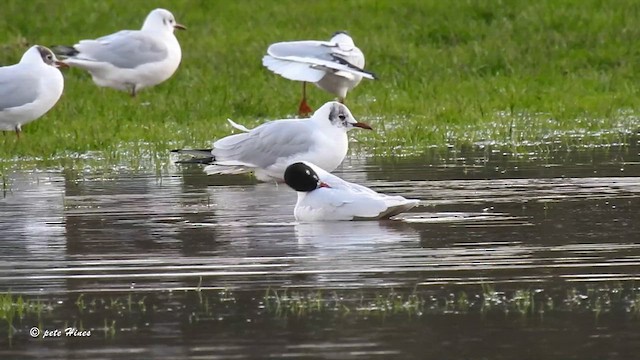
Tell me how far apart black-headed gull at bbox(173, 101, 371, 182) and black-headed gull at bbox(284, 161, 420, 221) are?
68.2 inches

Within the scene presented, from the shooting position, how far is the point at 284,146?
12.4m

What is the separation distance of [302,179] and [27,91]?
580 centimetres

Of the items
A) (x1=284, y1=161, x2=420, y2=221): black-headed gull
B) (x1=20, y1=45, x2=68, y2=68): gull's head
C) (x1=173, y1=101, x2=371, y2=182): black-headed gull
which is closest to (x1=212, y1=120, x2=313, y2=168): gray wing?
(x1=173, y1=101, x2=371, y2=182): black-headed gull

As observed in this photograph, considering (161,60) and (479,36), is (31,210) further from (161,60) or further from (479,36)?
(479,36)

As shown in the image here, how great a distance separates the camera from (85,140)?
15.0m

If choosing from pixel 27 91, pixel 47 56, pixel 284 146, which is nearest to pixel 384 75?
pixel 47 56

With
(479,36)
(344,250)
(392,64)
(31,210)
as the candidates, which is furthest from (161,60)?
(344,250)

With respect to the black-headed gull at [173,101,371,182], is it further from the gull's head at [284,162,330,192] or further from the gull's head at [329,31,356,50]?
the gull's head at [329,31,356,50]

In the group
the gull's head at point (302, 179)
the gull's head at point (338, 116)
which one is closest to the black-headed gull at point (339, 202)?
the gull's head at point (302, 179)

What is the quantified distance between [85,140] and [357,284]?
25.2 ft

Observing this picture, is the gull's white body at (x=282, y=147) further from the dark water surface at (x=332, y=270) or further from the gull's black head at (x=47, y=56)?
the gull's black head at (x=47, y=56)

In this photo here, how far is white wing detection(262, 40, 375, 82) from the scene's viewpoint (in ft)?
54.0

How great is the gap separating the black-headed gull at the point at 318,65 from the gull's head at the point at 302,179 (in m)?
5.61

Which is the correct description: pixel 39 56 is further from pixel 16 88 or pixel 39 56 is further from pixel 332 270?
pixel 332 270
